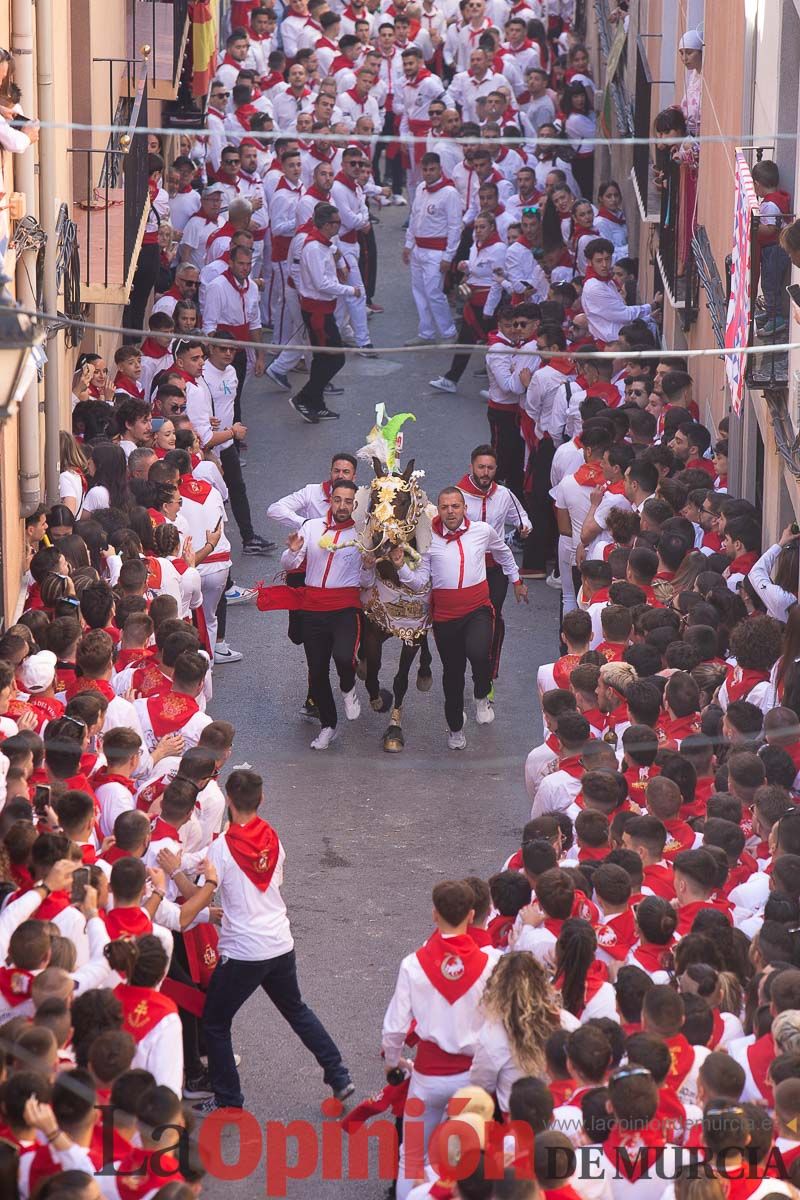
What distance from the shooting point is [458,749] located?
12188mm

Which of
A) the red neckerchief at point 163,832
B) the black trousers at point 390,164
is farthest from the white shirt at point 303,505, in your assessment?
the black trousers at point 390,164

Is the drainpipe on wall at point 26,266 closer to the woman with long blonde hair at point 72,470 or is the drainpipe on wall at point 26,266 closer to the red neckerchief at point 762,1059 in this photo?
the woman with long blonde hair at point 72,470

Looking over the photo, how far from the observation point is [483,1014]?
6984 millimetres

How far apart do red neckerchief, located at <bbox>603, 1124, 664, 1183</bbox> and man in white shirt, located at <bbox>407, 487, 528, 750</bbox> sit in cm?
563

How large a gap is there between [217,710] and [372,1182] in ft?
16.8

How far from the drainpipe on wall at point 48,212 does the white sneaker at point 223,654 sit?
1690mm

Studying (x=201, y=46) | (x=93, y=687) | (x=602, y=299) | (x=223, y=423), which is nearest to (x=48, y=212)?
(x=223, y=423)

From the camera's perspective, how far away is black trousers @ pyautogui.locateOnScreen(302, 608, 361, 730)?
468 inches

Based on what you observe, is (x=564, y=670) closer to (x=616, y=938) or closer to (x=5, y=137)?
(x=616, y=938)

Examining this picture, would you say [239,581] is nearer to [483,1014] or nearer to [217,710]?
[217,710]

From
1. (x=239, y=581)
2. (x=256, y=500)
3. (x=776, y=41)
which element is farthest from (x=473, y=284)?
(x=776, y=41)

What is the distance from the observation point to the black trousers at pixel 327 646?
39.0 ft

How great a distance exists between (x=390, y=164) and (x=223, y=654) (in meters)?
11.6

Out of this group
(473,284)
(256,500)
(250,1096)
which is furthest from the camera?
(473,284)
